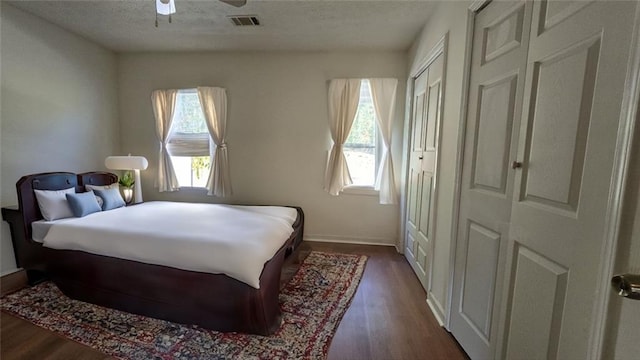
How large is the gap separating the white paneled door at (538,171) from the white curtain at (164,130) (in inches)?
151

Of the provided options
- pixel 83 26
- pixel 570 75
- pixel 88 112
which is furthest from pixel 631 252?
pixel 88 112

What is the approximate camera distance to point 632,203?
2.23 feet

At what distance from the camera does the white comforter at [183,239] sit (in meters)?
1.80

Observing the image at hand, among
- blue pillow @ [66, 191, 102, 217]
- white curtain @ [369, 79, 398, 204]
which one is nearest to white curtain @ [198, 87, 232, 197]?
blue pillow @ [66, 191, 102, 217]

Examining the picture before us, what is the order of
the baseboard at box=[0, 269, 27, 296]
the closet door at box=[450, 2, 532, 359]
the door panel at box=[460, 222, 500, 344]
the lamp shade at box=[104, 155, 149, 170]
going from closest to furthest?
the closet door at box=[450, 2, 532, 359] → the door panel at box=[460, 222, 500, 344] → the baseboard at box=[0, 269, 27, 296] → the lamp shade at box=[104, 155, 149, 170]

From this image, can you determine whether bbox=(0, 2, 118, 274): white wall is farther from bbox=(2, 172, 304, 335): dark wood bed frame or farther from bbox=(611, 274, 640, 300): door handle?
bbox=(611, 274, 640, 300): door handle

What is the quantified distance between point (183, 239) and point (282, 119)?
87.3 inches

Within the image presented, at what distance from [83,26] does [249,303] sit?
3.70m

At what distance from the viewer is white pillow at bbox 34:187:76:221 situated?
2.52 meters

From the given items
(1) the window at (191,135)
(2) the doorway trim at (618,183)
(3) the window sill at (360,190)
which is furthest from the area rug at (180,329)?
(1) the window at (191,135)

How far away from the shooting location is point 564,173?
985 millimetres

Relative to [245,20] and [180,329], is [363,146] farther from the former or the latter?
[180,329]

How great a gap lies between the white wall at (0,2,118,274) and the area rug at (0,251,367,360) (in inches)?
45.2

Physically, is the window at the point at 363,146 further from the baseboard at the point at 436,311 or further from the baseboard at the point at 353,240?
the baseboard at the point at 436,311
